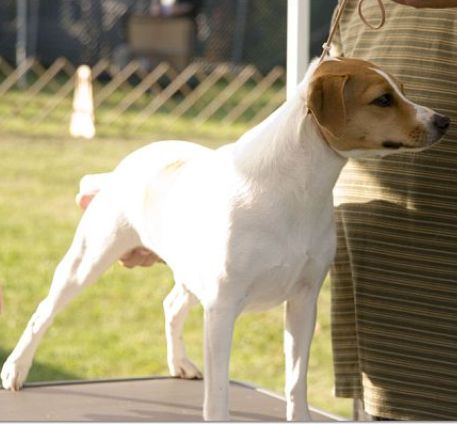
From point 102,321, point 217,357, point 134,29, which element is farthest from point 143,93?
point 217,357

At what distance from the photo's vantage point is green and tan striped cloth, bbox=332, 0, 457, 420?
9.48 feet

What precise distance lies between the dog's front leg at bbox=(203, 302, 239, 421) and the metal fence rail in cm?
799

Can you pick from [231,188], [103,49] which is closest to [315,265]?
[231,188]

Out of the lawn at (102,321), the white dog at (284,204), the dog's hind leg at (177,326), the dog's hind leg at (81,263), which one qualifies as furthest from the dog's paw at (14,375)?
the lawn at (102,321)

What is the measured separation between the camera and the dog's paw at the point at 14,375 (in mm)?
3236

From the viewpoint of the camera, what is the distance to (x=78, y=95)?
36.4 ft

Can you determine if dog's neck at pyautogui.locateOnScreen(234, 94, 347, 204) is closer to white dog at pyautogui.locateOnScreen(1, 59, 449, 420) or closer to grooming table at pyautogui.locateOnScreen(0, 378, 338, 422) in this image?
white dog at pyautogui.locateOnScreen(1, 59, 449, 420)

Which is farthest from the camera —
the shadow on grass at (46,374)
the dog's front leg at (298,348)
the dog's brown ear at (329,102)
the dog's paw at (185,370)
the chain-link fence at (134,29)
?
the chain-link fence at (134,29)

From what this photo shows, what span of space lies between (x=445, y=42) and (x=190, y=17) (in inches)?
427

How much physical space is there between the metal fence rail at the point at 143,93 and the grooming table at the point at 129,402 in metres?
7.27

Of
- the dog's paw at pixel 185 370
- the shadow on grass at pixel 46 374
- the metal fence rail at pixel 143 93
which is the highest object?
the dog's paw at pixel 185 370

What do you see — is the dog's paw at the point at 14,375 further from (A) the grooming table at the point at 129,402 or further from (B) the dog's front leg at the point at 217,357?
(B) the dog's front leg at the point at 217,357

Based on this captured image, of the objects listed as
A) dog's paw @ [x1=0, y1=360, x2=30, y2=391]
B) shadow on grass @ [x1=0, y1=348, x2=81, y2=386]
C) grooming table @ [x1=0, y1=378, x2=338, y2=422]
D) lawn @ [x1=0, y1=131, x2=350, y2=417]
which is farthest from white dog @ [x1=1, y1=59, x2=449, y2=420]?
shadow on grass @ [x1=0, y1=348, x2=81, y2=386]

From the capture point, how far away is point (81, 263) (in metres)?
3.09
